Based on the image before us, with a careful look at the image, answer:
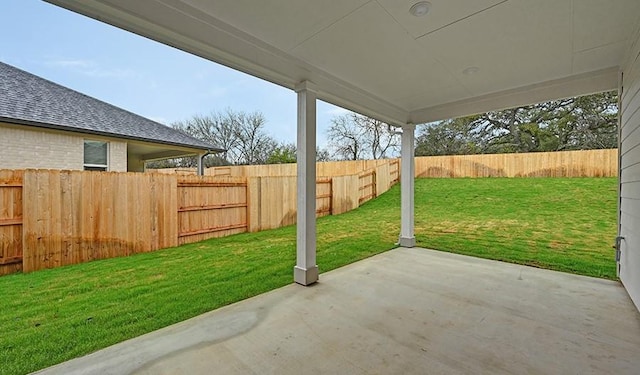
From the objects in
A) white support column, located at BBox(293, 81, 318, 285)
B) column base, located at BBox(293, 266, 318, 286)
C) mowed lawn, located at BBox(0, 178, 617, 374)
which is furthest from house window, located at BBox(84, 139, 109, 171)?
column base, located at BBox(293, 266, 318, 286)

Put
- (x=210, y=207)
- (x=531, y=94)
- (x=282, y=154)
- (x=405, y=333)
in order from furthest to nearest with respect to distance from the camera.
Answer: (x=282, y=154)
(x=210, y=207)
(x=531, y=94)
(x=405, y=333)

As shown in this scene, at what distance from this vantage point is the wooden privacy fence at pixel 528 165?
10.0 meters

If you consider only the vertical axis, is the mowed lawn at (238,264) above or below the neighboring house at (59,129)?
below

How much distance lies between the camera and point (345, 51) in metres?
2.62

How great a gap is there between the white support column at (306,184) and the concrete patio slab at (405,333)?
0.86 ft

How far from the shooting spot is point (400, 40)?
2.41 m

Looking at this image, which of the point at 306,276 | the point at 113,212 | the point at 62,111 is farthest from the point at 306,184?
A: the point at 62,111

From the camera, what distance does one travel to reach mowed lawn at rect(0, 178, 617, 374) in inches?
86.3

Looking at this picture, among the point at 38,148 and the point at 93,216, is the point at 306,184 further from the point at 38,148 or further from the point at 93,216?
the point at 38,148

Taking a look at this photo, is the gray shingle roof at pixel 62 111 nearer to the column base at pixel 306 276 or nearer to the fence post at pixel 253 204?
the fence post at pixel 253 204

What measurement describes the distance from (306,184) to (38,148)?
5.10 m

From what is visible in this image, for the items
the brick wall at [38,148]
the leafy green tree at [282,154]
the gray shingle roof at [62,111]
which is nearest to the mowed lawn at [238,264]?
the brick wall at [38,148]

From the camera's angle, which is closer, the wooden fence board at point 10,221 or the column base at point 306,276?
the column base at point 306,276

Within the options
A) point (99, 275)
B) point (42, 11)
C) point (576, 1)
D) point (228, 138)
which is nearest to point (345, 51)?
point (576, 1)
